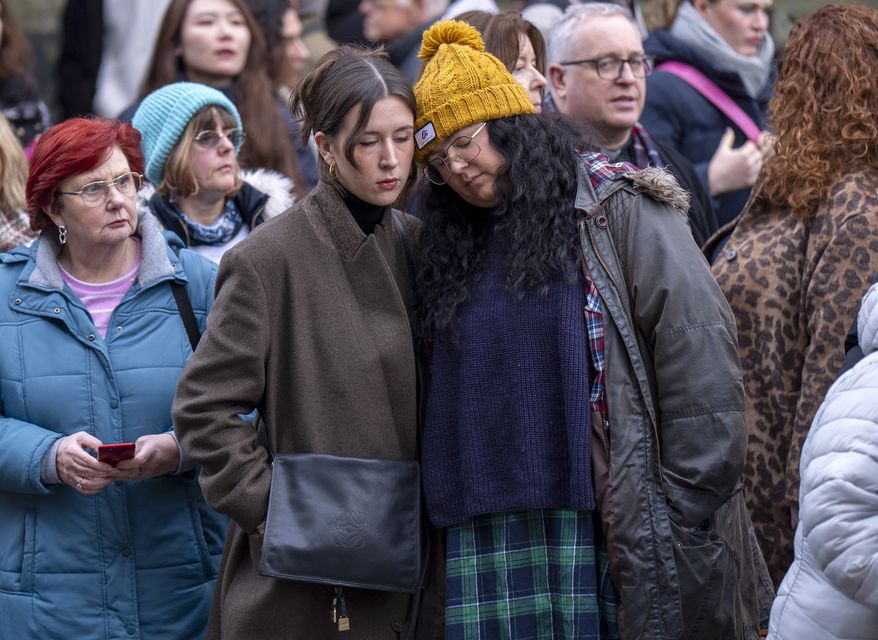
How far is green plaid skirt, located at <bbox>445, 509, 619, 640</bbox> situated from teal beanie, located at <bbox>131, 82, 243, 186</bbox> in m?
1.92

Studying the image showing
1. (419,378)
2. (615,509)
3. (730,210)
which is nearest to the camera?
(615,509)

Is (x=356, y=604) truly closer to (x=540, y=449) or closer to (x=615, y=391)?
(x=540, y=449)

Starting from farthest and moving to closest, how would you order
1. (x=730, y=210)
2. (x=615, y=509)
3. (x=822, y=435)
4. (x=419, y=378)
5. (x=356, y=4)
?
(x=356, y=4) < (x=730, y=210) < (x=419, y=378) < (x=615, y=509) < (x=822, y=435)

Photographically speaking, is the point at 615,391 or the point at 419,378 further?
the point at 419,378

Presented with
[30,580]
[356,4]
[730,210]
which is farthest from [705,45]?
[30,580]

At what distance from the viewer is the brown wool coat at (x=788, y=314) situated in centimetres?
380

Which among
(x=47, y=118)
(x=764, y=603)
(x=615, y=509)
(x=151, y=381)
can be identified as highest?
(x=47, y=118)

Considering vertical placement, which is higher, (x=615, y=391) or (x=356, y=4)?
(x=356, y=4)

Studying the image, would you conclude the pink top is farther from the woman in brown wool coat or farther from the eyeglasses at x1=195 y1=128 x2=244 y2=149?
the eyeglasses at x1=195 y1=128 x2=244 y2=149

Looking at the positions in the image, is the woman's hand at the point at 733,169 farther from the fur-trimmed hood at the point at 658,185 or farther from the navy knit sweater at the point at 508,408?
the navy knit sweater at the point at 508,408

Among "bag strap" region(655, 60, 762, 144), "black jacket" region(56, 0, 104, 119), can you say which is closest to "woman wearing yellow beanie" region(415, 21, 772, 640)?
"bag strap" region(655, 60, 762, 144)

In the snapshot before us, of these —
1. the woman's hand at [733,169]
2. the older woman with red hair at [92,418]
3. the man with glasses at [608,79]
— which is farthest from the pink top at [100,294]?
the woman's hand at [733,169]

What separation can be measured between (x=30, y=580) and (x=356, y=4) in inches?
186

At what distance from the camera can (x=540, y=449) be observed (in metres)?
3.32
